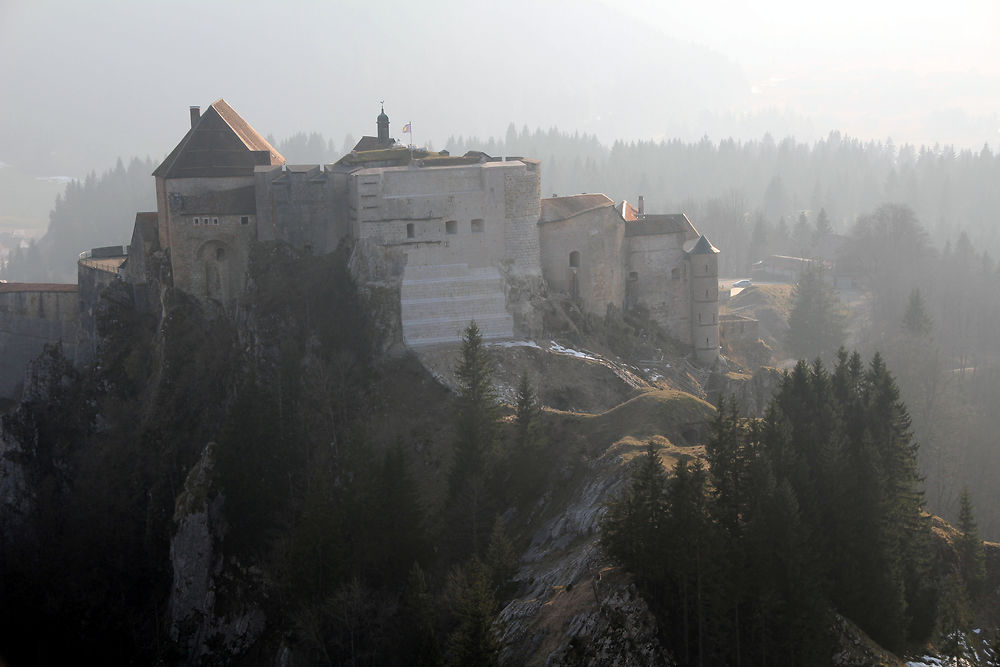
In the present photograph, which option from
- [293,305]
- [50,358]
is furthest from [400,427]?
[50,358]

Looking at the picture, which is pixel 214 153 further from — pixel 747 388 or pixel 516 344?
pixel 747 388

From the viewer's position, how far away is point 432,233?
161 feet

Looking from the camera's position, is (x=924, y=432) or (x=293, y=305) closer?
(x=293, y=305)

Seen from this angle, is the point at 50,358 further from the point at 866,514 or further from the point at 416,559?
the point at 866,514

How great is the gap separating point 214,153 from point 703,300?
→ 26.1 m

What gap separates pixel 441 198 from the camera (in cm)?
4906

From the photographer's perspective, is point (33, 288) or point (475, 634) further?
point (33, 288)

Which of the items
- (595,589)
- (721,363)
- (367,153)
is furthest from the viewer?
→ (721,363)

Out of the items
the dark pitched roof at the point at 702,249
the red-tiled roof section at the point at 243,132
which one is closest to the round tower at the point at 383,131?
the red-tiled roof section at the point at 243,132

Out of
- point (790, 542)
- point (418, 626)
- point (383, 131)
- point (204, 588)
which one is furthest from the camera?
point (383, 131)

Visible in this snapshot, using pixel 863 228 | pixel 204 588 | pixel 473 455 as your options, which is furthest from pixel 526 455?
pixel 863 228

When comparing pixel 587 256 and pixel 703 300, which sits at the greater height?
pixel 587 256

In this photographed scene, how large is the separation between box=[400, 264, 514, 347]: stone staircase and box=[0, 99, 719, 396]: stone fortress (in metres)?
0.06

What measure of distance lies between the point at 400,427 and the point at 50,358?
24223mm
